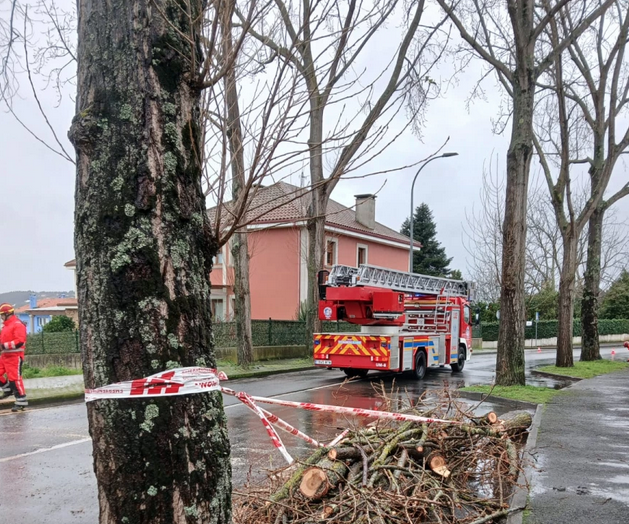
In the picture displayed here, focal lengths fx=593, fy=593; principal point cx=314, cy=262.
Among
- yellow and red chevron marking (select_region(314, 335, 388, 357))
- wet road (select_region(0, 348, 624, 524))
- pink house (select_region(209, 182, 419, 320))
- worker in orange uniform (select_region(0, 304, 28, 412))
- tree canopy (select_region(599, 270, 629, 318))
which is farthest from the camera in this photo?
tree canopy (select_region(599, 270, 629, 318))

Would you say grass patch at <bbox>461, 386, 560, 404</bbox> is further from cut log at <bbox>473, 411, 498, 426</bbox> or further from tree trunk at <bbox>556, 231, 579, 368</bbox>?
tree trunk at <bbox>556, 231, 579, 368</bbox>

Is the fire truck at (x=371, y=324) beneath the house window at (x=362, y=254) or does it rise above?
beneath

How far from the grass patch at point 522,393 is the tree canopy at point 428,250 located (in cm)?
3508

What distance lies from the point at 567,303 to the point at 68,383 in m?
15.0

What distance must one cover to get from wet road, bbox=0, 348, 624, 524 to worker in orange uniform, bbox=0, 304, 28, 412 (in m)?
0.49

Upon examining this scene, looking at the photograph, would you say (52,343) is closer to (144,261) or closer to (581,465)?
(581,465)

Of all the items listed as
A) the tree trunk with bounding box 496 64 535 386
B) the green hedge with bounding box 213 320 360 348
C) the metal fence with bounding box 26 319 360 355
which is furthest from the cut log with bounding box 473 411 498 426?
the green hedge with bounding box 213 320 360 348

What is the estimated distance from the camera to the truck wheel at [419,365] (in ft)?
54.7

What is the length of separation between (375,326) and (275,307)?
17.9 meters

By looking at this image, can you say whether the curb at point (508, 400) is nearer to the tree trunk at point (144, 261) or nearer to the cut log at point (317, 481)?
the cut log at point (317, 481)

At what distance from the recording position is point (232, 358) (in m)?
21.1

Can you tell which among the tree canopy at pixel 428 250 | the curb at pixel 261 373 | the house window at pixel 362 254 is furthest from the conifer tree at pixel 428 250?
the curb at pixel 261 373

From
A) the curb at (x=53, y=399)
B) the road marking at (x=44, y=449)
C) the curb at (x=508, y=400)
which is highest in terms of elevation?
the road marking at (x=44, y=449)

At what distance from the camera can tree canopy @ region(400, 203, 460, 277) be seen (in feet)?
158
